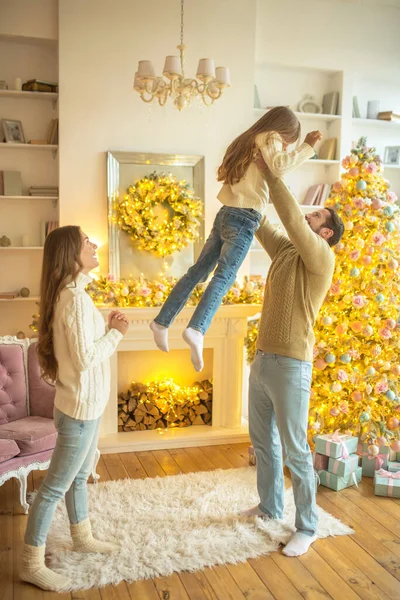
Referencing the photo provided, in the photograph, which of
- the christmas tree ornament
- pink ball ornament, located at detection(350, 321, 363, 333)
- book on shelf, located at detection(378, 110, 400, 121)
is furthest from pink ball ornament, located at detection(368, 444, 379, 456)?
→ book on shelf, located at detection(378, 110, 400, 121)

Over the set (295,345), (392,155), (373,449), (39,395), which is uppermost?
(392,155)

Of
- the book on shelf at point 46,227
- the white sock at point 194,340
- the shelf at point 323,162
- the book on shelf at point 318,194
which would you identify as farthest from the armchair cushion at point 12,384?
the shelf at point 323,162

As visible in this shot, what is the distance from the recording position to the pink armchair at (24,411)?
3387 millimetres

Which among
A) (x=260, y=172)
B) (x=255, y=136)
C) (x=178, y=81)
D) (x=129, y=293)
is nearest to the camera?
(x=255, y=136)

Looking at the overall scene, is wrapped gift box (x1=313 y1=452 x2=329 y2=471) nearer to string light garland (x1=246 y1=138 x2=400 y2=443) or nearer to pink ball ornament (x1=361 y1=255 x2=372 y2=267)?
string light garland (x1=246 y1=138 x2=400 y2=443)

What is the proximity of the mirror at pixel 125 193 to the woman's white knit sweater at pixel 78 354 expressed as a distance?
2274 millimetres

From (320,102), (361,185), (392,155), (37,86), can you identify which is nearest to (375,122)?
(392,155)

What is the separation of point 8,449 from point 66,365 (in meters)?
1.01

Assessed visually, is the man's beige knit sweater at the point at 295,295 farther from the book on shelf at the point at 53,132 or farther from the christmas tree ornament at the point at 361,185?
the book on shelf at the point at 53,132

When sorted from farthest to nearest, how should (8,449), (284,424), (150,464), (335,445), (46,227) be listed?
(46,227) < (150,464) < (335,445) < (8,449) < (284,424)

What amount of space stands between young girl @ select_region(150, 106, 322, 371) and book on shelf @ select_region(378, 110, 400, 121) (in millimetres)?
3415

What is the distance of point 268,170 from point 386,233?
61.5 inches

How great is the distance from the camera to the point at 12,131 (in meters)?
4.97

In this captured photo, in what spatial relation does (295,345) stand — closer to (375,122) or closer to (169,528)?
(169,528)
